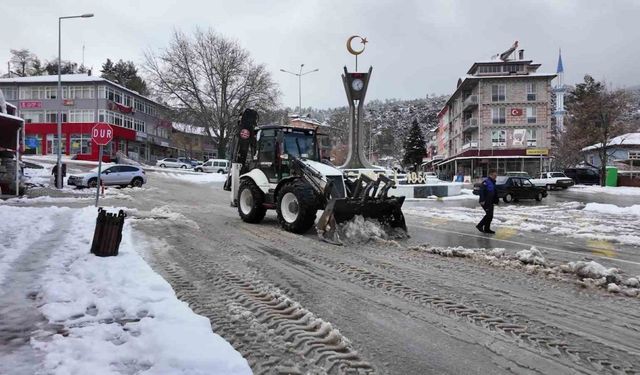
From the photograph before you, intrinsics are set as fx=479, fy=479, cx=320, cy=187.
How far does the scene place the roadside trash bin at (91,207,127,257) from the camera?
309 inches

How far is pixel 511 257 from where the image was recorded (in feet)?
28.7

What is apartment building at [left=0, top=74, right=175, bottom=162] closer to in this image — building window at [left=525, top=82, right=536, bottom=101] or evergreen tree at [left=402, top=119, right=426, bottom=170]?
evergreen tree at [left=402, top=119, right=426, bottom=170]

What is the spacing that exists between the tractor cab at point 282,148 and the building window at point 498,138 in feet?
168

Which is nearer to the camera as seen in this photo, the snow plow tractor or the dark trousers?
the snow plow tractor

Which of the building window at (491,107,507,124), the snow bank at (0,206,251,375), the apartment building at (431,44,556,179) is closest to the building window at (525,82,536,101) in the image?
the apartment building at (431,44,556,179)

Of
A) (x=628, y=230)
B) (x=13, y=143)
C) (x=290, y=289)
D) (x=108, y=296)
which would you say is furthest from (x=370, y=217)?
(x=13, y=143)

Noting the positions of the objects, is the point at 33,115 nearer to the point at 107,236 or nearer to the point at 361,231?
the point at 107,236

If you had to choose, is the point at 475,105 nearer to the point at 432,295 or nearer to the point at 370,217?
the point at 370,217

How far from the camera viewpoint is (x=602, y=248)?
10.5 m

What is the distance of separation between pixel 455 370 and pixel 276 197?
27.8 ft

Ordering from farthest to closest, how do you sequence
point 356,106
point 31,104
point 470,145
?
1. point 31,104
2. point 470,145
3. point 356,106

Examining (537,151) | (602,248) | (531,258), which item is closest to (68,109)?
(537,151)

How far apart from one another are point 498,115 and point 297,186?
176ft

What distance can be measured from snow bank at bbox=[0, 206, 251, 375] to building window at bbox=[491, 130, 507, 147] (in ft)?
189
